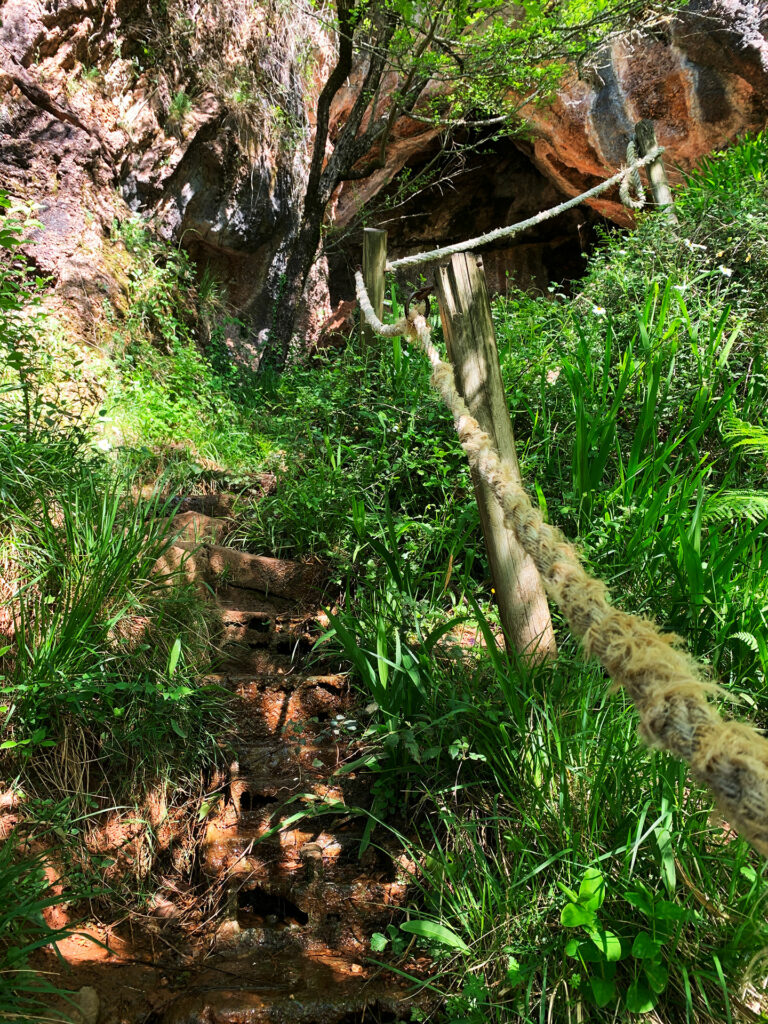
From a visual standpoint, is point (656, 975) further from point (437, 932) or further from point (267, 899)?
point (267, 899)

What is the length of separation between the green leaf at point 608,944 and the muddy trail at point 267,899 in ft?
1.74

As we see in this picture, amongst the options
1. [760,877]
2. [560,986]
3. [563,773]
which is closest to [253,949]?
[560,986]

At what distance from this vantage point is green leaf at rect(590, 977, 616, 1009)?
1310 mm

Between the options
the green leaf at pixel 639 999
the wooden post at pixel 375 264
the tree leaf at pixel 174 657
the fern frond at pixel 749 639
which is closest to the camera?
the green leaf at pixel 639 999

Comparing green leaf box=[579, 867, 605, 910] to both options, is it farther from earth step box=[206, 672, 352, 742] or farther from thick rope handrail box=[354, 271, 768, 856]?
earth step box=[206, 672, 352, 742]

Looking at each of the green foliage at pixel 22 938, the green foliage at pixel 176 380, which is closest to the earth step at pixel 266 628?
the green foliage at pixel 176 380

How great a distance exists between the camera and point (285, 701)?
2.64 meters

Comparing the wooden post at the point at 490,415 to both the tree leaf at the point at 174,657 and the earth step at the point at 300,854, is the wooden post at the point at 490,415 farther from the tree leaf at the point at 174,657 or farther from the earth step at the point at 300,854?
the tree leaf at the point at 174,657

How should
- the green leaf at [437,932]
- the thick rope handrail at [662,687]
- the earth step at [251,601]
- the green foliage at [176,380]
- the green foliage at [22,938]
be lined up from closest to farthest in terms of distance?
the thick rope handrail at [662,687]
the green foliage at [22,938]
the green leaf at [437,932]
the earth step at [251,601]
the green foliage at [176,380]

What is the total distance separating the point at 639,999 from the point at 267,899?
3.65 ft

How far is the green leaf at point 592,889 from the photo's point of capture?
141 cm

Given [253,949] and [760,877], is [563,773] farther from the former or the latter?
[253,949]

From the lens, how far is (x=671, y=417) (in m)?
3.28

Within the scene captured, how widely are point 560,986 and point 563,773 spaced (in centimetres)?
45
